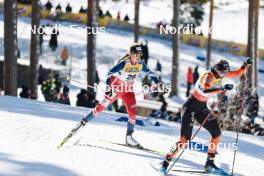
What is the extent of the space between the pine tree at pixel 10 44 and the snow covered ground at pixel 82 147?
2.08 m

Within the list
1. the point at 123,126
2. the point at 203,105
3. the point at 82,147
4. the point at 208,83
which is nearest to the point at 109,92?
the point at 82,147

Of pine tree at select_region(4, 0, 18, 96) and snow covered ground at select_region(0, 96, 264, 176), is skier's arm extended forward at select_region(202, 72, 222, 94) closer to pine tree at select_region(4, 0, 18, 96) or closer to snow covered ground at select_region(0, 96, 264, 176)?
snow covered ground at select_region(0, 96, 264, 176)

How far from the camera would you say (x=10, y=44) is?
1600 centimetres

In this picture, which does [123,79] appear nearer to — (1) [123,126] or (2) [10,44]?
(1) [123,126]

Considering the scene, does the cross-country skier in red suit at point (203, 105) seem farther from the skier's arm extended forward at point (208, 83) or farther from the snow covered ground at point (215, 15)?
the snow covered ground at point (215, 15)

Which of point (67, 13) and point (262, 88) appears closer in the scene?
point (262, 88)

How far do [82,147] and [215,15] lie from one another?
57148 millimetres

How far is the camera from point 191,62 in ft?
120

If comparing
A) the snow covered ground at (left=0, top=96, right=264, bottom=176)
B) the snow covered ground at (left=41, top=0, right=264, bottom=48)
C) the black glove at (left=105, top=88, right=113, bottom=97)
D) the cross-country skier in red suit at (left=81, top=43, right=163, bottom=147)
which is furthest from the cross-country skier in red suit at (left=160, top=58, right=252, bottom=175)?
the snow covered ground at (left=41, top=0, right=264, bottom=48)

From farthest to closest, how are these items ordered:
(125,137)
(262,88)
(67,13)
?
(67,13), (262,88), (125,137)

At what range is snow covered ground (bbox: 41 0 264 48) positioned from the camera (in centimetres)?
5322

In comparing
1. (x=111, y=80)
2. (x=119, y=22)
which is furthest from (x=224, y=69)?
(x=119, y=22)

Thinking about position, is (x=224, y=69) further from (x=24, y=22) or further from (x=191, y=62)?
(x=24, y=22)

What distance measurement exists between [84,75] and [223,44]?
57.4 ft
